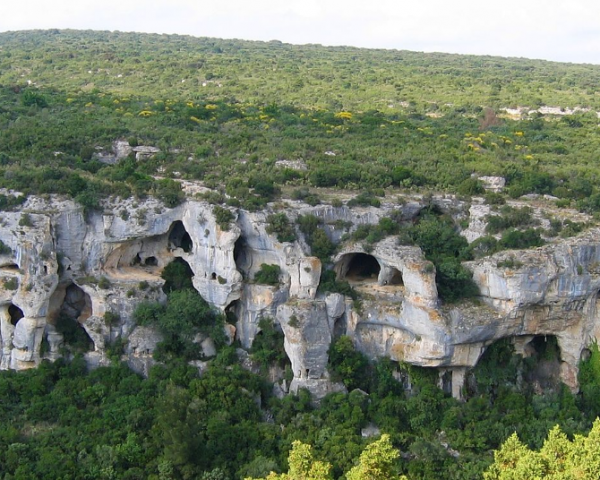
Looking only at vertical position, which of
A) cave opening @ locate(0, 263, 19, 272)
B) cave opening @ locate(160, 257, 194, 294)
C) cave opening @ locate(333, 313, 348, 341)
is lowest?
cave opening @ locate(333, 313, 348, 341)

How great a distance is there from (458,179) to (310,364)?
14060mm

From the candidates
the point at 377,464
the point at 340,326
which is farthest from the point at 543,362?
the point at 377,464

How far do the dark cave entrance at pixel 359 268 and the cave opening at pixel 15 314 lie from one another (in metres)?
13.8

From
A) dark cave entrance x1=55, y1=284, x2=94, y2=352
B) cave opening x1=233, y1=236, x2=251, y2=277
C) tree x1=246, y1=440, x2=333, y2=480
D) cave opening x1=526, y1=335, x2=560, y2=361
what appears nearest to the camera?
tree x1=246, y1=440, x2=333, y2=480

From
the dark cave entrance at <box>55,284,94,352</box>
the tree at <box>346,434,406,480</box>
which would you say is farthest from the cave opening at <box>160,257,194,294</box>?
the tree at <box>346,434,406,480</box>

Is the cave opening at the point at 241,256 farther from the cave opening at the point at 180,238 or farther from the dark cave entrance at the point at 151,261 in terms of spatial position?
the dark cave entrance at the point at 151,261

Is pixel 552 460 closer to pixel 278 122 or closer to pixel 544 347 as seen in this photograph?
pixel 544 347

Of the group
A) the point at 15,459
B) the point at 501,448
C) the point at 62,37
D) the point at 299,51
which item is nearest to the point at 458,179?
the point at 501,448

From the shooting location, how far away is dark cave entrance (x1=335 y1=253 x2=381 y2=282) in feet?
107

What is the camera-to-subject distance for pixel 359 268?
33719 millimetres

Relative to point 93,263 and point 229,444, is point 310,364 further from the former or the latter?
point 93,263

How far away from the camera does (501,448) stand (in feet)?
80.1

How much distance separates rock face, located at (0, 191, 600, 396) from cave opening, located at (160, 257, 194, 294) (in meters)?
0.49

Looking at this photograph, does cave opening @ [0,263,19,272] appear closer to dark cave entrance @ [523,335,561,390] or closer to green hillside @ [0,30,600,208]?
green hillside @ [0,30,600,208]
